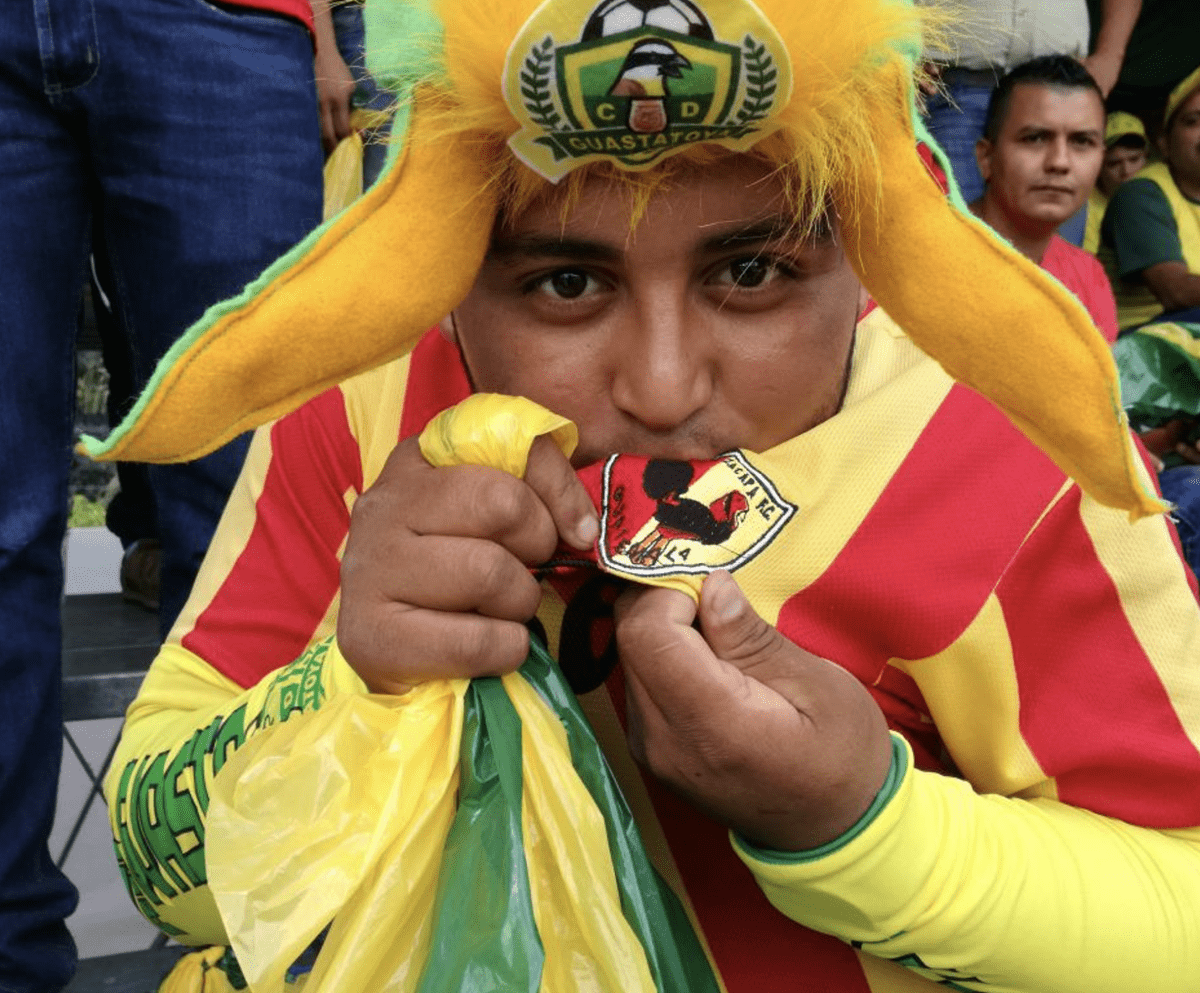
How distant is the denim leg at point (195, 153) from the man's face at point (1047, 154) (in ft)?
6.30

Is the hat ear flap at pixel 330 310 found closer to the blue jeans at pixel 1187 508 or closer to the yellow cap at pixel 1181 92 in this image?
the blue jeans at pixel 1187 508

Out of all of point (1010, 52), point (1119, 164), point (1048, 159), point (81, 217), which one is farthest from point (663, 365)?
point (1119, 164)

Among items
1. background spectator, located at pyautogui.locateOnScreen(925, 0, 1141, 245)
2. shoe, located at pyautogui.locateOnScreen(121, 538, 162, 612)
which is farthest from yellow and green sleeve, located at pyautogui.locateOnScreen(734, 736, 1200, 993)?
shoe, located at pyautogui.locateOnScreen(121, 538, 162, 612)

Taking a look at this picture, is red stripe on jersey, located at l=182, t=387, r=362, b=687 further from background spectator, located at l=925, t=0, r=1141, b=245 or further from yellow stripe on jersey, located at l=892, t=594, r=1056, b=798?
background spectator, located at l=925, t=0, r=1141, b=245

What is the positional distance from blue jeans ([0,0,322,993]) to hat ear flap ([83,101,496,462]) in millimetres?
838

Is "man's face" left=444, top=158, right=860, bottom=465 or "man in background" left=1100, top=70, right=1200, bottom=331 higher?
"man's face" left=444, top=158, right=860, bottom=465

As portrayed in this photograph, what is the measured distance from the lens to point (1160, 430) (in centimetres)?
243

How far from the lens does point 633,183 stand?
0.83m

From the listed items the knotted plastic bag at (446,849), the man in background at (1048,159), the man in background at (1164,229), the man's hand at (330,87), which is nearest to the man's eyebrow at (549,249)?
the knotted plastic bag at (446,849)

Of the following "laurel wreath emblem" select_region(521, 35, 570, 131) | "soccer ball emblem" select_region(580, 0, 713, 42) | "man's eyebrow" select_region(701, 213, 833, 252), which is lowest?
"man's eyebrow" select_region(701, 213, 833, 252)

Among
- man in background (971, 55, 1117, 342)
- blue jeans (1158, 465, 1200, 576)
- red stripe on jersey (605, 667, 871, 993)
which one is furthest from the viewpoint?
man in background (971, 55, 1117, 342)

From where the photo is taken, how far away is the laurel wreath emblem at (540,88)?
0.74 metres

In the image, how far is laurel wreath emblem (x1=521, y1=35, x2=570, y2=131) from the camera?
0.74m

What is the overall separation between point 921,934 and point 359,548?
17.1 inches
